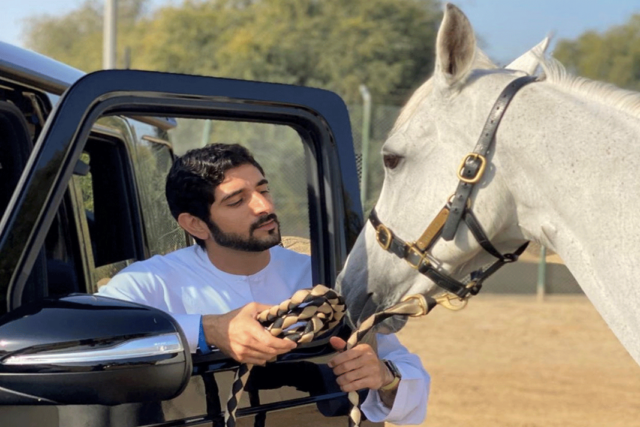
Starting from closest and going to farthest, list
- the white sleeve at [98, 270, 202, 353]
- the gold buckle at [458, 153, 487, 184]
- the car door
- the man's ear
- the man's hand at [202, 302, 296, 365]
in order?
the car door → the man's hand at [202, 302, 296, 365] → the white sleeve at [98, 270, 202, 353] → the gold buckle at [458, 153, 487, 184] → the man's ear

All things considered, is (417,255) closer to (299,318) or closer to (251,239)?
(251,239)

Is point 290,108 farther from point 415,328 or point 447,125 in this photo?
point 415,328

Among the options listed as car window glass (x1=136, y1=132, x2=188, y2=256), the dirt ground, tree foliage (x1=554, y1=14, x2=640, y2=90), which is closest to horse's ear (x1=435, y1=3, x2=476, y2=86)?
car window glass (x1=136, y1=132, x2=188, y2=256)

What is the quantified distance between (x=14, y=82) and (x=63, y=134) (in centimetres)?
44

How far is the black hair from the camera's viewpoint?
264 cm

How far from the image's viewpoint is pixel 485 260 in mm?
2805

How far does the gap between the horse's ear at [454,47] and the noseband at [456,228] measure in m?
0.14

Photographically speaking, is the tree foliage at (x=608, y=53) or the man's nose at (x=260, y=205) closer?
the man's nose at (x=260, y=205)

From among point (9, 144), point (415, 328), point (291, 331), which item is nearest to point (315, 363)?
point (291, 331)

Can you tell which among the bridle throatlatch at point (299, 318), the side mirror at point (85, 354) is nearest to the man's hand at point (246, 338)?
the bridle throatlatch at point (299, 318)

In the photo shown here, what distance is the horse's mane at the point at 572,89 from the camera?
2.47 metres

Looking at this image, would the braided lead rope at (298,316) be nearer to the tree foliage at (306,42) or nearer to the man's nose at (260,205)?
the man's nose at (260,205)

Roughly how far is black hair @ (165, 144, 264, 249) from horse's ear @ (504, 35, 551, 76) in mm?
796

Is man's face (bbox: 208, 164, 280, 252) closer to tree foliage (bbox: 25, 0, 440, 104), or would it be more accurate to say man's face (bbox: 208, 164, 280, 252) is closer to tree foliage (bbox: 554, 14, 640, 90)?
tree foliage (bbox: 25, 0, 440, 104)
